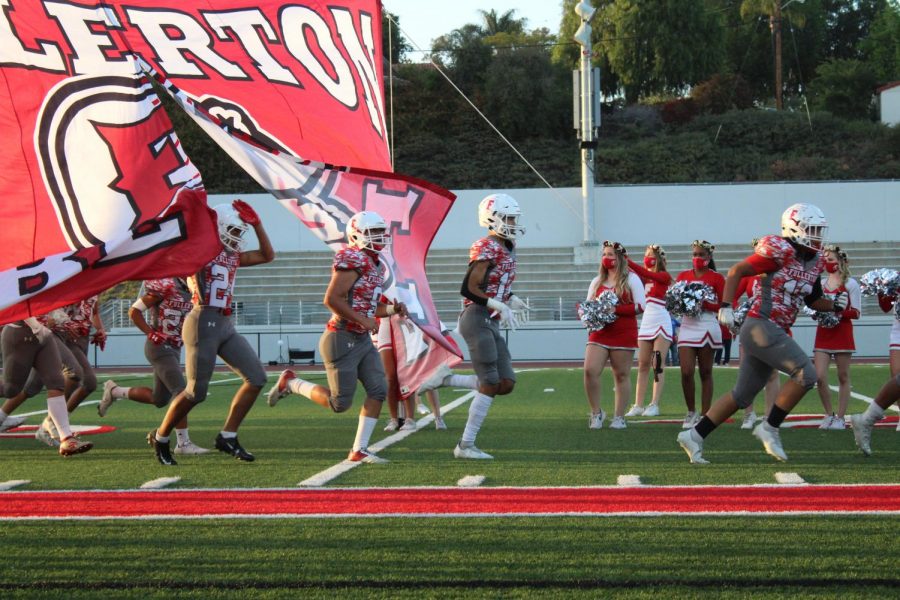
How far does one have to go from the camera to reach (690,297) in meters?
9.91

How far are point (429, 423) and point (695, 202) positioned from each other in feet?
74.6

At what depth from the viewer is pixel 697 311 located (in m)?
9.90

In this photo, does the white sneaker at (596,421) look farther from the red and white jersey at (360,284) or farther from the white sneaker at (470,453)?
the red and white jersey at (360,284)

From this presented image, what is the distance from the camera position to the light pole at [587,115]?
27.6 m

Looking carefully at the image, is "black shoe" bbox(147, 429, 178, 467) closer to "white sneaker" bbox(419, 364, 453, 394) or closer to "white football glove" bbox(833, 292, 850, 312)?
"white sneaker" bbox(419, 364, 453, 394)

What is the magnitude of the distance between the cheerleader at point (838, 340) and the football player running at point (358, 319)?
4163 mm

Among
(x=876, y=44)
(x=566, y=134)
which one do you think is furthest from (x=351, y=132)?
(x=876, y=44)

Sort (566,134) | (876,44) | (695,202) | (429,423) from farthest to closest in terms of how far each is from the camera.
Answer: (876,44), (566,134), (695,202), (429,423)

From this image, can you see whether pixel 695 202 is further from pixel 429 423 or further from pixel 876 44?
pixel 876 44

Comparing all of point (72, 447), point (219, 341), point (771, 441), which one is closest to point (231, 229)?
point (219, 341)

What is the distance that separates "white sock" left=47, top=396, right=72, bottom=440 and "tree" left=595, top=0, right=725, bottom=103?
49554 millimetres

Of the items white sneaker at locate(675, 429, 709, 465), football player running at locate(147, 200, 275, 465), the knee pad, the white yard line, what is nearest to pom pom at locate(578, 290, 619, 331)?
the white yard line

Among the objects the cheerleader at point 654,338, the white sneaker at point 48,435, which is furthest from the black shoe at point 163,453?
the cheerleader at point 654,338

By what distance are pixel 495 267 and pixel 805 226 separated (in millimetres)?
2096
